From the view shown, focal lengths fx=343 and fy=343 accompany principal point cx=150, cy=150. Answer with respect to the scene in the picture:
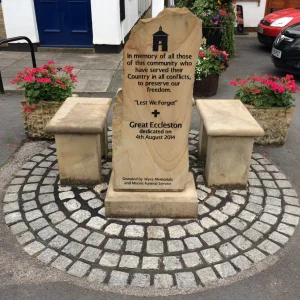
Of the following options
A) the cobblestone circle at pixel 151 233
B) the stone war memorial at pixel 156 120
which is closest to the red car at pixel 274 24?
the cobblestone circle at pixel 151 233

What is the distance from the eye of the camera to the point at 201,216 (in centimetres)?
354

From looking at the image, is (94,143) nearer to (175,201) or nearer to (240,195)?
(175,201)

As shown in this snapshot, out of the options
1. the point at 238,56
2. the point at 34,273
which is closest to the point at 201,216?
the point at 34,273

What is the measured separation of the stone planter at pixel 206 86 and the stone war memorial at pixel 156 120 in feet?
11.3

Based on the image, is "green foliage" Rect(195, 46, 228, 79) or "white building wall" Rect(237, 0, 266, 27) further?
"white building wall" Rect(237, 0, 266, 27)

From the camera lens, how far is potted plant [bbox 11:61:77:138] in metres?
4.84

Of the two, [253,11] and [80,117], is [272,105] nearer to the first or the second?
[80,117]

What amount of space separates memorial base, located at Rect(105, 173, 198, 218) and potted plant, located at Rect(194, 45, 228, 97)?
11.9 ft

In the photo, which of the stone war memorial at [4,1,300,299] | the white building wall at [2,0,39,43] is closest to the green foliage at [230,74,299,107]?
the stone war memorial at [4,1,300,299]

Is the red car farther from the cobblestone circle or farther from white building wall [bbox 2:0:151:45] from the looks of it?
the cobblestone circle

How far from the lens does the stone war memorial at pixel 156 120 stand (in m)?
2.89

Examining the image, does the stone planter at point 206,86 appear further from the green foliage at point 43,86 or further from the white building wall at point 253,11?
the white building wall at point 253,11

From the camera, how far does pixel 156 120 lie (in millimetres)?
3223

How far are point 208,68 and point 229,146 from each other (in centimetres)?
318
